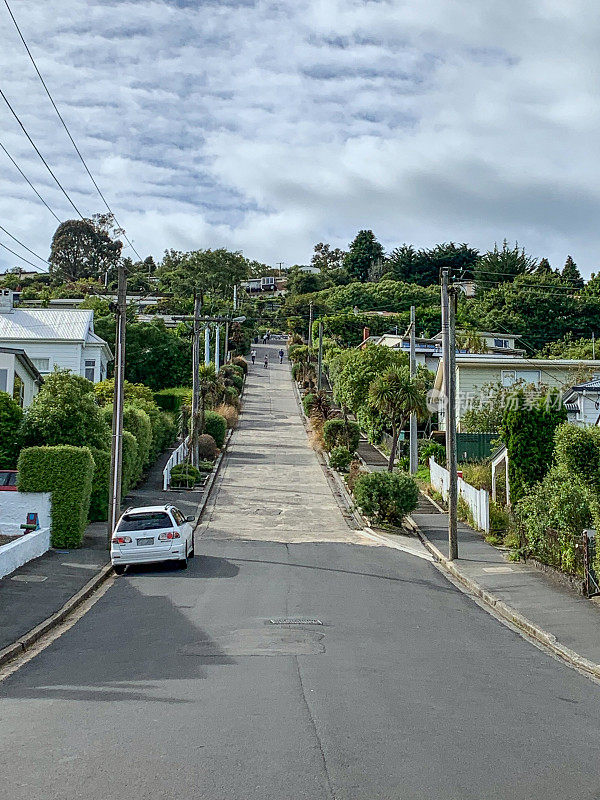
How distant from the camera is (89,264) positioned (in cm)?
11938

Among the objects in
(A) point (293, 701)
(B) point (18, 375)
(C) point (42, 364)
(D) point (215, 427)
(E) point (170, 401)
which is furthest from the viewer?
(E) point (170, 401)

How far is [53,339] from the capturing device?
4881cm

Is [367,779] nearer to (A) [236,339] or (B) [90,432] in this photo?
(B) [90,432]

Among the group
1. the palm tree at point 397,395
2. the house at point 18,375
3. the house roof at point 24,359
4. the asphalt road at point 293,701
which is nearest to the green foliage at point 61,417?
the house roof at point 24,359

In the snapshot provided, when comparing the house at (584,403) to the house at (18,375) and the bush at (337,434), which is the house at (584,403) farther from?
the house at (18,375)

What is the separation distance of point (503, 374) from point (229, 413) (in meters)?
17.5

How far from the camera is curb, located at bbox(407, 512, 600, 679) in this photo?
13.3m

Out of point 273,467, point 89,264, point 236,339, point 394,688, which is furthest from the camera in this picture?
point 89,264

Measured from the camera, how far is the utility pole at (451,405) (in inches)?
957

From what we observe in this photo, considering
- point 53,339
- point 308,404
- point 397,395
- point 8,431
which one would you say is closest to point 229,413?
point 308,404

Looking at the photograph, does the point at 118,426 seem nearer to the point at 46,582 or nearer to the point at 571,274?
the point at 46,582

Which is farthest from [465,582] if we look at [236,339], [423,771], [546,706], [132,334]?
[236,339]

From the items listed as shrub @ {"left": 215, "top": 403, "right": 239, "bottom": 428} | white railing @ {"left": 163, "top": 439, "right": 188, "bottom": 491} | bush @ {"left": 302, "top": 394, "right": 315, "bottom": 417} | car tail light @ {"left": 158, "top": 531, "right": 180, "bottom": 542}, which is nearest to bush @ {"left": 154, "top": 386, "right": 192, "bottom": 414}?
shrub @ {"left": 215, "top": 403, "right": 239, "bottom": 428}

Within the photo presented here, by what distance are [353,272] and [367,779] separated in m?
127
